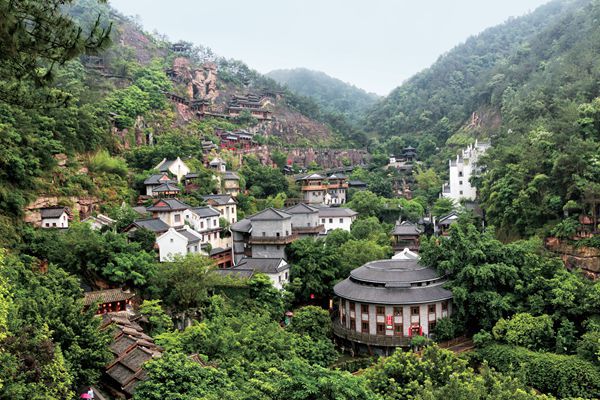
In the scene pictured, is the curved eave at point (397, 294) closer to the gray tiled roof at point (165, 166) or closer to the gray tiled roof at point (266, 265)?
the gray tiled roof at point (266, 265)

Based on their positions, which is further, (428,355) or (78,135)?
(78,135)

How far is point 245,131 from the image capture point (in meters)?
65.1

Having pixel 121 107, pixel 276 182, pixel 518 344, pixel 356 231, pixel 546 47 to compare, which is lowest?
pixel 518 344

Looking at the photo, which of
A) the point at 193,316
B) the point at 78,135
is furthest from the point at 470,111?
the point at 193,316

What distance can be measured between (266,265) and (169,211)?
8539mm

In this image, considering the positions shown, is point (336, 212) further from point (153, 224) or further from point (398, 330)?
point (398, 330)

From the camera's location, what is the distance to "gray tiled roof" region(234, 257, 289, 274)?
2870cm

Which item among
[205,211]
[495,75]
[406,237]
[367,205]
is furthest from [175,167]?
[495,75]

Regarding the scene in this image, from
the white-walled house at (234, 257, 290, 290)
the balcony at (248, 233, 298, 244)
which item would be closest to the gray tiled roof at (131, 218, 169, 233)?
the white-walled house at (234, 257, 290, 290)

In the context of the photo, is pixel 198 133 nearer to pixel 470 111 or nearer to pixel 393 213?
pixel 393 213

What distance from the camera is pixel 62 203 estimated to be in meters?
30.8

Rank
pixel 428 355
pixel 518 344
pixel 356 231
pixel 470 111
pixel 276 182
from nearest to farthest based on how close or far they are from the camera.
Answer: pixel 428 355 < pixel 518 344 < pixel 356 231 < pixel 276 182 < pixel 470 111

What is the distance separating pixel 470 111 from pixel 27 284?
72.6 m

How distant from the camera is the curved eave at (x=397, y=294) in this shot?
25.3 metres
